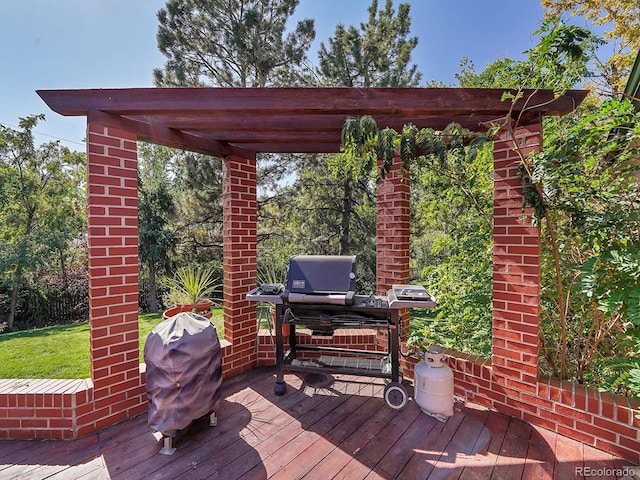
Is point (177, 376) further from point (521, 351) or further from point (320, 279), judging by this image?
point (521, 351)

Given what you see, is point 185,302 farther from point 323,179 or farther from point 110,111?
point 323,179

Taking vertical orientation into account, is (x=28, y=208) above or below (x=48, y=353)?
above

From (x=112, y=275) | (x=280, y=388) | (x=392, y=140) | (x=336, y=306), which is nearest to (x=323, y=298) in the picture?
(x=336, y=306)

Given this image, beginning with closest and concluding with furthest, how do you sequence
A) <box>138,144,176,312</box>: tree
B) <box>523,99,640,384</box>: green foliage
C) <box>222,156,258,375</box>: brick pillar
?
<box>523,99,640,384</box>: green foliage < <box>222,156,258,375</box>: brick pillar < <box>138,144,176,312</box>: tree

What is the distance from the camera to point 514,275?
2.45 m

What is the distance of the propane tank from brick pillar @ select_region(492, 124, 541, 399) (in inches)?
19.8

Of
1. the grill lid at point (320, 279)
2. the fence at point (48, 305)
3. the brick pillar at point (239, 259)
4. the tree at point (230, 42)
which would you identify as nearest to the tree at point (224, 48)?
the tree at point (230, 42)

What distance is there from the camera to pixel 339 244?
721cm

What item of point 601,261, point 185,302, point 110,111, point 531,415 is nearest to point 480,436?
point 531,415

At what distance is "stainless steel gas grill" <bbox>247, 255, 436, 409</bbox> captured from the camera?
2562 millimetres

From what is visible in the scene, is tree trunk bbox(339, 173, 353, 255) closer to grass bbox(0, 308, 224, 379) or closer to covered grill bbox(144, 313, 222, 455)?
grass bbox(0, 308, 224, 379)

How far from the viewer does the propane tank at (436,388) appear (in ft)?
8.03

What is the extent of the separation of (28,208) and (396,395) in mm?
9259

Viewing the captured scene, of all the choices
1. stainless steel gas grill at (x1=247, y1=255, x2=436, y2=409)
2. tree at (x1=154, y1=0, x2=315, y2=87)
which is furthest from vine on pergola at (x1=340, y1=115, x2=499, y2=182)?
tree at (x1=154, y1=0, x2=315, y2=87)
